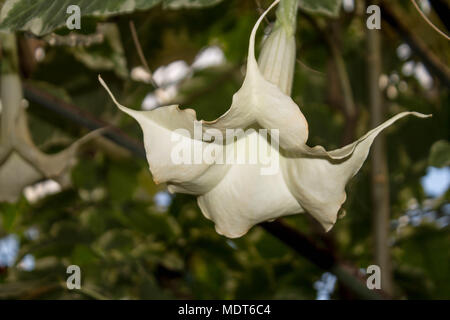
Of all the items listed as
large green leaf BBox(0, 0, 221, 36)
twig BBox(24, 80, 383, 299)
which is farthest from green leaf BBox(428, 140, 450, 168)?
large green leaf BBox(0, 0, 221, 36)

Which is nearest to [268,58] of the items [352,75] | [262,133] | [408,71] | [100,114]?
[262,133]

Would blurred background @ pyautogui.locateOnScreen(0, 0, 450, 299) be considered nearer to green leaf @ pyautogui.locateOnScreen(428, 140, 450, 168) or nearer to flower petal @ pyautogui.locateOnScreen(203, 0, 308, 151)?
green leaf @ pyautogui.locateOnScreen(428, 140, 450, 168)

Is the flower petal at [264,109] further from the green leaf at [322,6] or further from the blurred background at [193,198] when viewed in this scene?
the blurred background at [193,198]

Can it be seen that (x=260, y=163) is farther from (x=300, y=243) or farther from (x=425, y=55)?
(x=425, y=55)

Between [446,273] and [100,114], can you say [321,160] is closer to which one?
[100,114]

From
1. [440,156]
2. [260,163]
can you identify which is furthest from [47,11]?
[440,156]

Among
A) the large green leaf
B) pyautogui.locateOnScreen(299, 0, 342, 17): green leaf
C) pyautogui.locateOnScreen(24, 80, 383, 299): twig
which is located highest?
pyautogui.locateOnScreen(299, 0, 342, 17): green leaf
